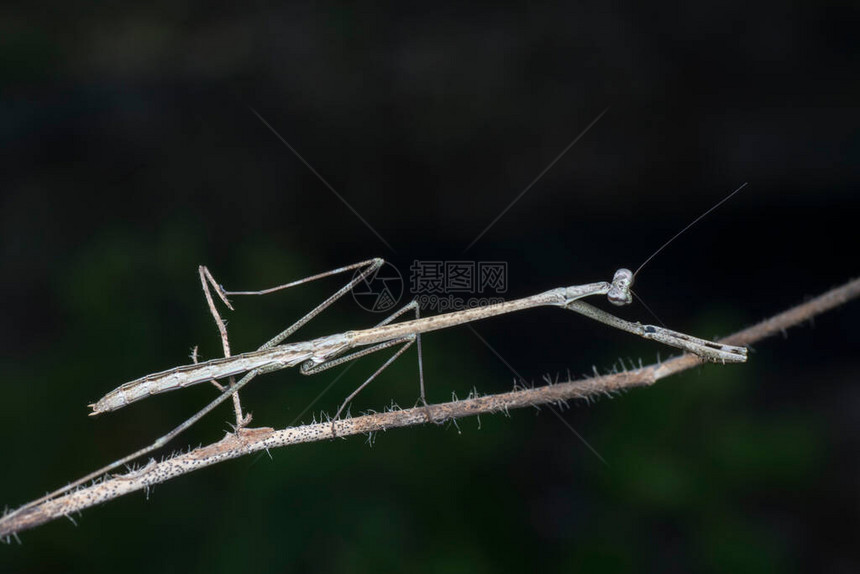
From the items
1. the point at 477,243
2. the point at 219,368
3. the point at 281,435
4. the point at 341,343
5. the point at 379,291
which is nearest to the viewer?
the point at 281,435

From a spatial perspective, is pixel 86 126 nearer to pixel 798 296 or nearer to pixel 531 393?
pixel 531 393

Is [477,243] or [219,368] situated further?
[477,243]

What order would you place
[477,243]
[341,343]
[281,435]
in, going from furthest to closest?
1. [477,243]
2. [341,343]
3. [281,435]

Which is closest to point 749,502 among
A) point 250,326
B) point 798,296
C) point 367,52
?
point 798,296

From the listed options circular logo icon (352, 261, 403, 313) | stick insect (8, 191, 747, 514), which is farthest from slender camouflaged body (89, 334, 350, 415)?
circular logo icon (352, 261, 403, 313)

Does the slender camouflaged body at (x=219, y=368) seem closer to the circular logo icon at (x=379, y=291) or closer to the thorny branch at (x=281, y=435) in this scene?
the circular logo icon at (x=379, y=291)

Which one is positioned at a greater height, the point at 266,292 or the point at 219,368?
the point at 266,292

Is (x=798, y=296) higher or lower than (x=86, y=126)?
lower

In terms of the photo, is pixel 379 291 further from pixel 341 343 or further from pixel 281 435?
pixel 281 435

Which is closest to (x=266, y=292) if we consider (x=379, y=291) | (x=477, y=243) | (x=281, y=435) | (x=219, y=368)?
(x=219, y=368)
